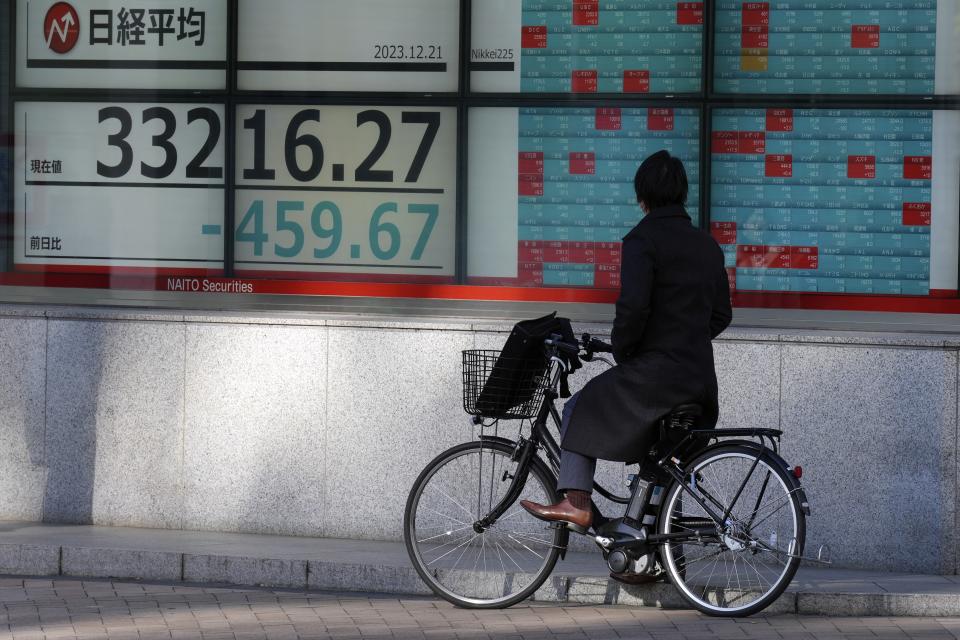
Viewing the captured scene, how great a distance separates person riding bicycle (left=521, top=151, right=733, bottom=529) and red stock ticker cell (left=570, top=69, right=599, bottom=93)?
2.24 meters

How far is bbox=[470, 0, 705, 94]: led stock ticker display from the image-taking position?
838 cm

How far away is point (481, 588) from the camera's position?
669 cm

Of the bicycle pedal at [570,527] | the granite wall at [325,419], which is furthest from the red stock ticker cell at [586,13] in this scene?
the bicycle pedal at [570,527]

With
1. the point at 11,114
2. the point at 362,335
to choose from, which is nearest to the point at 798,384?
the point at 362,335

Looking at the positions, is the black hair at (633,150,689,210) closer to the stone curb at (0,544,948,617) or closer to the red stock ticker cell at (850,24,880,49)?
the stone curb at (0,544,948,617)

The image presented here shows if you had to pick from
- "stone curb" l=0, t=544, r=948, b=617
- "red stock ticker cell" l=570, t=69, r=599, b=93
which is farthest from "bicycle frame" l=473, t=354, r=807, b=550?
"red stock ticker cell" l=570, t=69, r=599, b=93

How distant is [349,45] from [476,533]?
3.39 meters

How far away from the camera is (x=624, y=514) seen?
6535 millimetres

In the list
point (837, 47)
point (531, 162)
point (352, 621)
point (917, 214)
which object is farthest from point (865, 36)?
point (352, 621)

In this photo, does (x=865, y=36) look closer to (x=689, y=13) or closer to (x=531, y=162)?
(x=689, y=13)

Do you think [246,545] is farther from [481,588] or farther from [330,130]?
[330,130]

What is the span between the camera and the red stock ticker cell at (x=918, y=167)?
816cm

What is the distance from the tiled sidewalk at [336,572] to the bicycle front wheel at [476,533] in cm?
36

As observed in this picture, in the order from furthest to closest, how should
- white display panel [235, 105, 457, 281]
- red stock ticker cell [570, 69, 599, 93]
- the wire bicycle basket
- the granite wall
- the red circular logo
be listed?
the red circular logo < white display panel [235, 105, 457, 281] < red stock ticker cell [570, 69, 599, 93] < the granite wall < the wire bicycle basket
